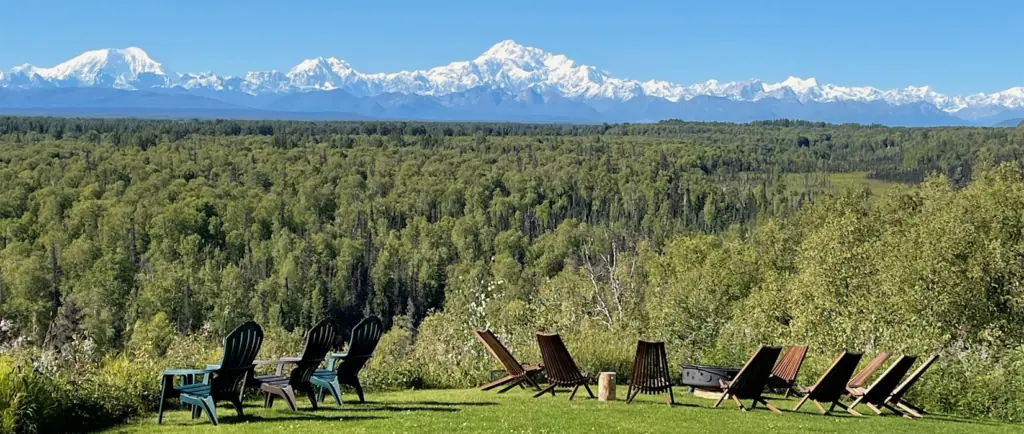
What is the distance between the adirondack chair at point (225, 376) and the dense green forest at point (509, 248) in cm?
167

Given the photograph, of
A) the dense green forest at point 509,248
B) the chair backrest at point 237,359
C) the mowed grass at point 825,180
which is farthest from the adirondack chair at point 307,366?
the mowed grass at point 825,180

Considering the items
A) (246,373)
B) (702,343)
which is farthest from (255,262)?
(246,373)

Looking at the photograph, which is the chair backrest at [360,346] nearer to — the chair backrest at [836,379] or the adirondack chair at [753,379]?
the adirondack chair at [753,379]

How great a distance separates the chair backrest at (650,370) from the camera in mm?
11844

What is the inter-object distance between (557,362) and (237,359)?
175 inches

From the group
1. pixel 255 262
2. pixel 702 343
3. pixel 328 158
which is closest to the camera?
pixel 702 343

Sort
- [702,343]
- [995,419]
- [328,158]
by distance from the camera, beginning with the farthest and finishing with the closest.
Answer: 1. [328,158]
2. [702,343]
3. [995,419]

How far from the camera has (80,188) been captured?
111250mm

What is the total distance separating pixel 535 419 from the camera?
34.4 ft

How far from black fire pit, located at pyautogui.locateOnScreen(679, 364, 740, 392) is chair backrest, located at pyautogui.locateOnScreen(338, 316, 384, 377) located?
4.31m

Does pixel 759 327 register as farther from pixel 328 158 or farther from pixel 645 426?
pixel 328 158

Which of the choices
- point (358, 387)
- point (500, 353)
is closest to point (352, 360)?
point (358, 387)

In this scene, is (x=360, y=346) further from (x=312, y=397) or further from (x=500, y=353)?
(x=500, y=353)

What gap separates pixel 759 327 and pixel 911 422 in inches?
633
